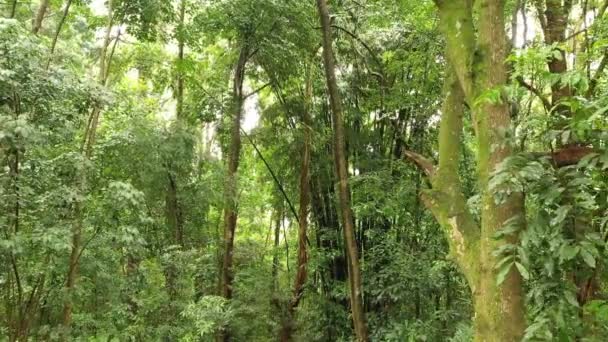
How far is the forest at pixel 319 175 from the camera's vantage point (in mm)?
2055

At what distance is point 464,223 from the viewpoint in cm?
247

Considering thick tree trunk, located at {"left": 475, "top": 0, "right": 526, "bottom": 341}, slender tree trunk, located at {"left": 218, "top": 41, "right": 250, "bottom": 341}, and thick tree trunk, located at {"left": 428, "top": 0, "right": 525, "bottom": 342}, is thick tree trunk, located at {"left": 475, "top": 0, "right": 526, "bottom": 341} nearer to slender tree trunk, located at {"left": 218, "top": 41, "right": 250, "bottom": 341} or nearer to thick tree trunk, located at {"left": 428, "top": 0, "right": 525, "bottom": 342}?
thick tree trunk, located at {"left": 428, "top": 0, "right": 525, "bottom": 342}

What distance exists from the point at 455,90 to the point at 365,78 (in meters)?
3.42

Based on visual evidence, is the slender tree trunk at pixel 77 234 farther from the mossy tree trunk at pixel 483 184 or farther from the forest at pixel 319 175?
the mossy tree trunk at pixel 483 184

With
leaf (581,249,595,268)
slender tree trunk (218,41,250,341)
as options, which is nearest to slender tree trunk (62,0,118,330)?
slender tree trunk (218,41,250,341)

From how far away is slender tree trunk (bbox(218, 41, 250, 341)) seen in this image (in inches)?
231

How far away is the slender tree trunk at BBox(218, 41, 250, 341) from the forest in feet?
0.10

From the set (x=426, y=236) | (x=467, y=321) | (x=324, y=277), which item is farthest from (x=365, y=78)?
(x=467, y=321)

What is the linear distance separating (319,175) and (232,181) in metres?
1.16

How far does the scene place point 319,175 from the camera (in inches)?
257

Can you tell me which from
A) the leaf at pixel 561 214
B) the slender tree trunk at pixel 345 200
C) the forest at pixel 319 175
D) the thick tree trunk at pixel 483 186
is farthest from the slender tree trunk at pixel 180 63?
the leaf at pixel 561 214

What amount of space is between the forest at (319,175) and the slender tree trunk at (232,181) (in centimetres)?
A: 3

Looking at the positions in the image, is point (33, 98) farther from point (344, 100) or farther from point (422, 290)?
point (422, 290)

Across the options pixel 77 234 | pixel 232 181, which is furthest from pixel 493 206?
pixel 232 181
